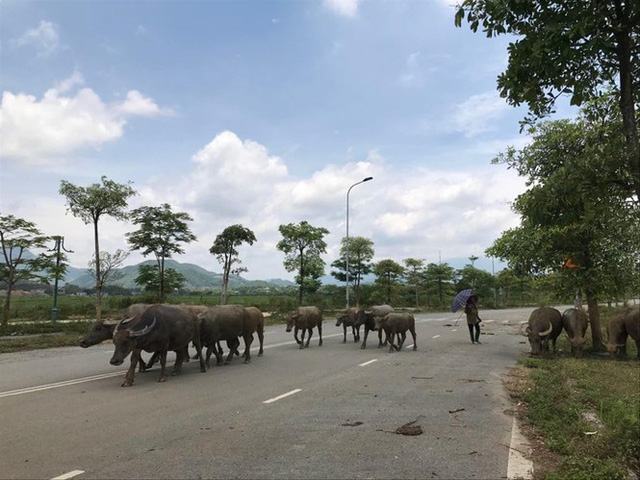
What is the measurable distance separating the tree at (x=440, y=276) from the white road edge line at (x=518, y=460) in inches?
1924

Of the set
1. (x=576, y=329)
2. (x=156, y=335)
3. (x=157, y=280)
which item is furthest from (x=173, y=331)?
(x=157, y=280)

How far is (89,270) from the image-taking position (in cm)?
2498

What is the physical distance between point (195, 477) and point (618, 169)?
5540 mm

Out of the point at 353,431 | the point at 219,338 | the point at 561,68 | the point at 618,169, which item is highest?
the point at 561,68

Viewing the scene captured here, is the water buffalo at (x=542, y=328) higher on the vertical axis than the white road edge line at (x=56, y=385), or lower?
higher

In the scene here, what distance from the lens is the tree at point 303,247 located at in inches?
1404

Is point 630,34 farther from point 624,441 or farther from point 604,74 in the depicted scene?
point 624,441

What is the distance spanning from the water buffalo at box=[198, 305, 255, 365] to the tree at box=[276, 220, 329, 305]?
851 inches

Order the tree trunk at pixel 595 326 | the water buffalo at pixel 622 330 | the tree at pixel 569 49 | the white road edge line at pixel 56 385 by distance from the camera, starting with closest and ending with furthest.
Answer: the tree at pixel 569 49
the white road edge line at pixel 56 385
the water buffalo at pixel 622 330
the tree trunk at pixel 595 326

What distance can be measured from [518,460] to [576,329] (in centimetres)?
1027

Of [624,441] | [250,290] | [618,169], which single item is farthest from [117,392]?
[250,290]

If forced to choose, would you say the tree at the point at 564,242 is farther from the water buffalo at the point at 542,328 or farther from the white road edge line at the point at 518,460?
the white road edge line at the point at 518,460

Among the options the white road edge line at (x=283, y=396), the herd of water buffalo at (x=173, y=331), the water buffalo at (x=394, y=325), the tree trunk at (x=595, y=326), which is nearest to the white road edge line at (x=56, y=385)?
the herd of water buffalo at (x=173, y=331)

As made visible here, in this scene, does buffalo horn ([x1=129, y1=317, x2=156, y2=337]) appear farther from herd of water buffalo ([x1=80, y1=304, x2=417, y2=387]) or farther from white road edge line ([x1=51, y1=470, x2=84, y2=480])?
white road edge line ([x1=51, y1=470, x2=84, y2=480])
